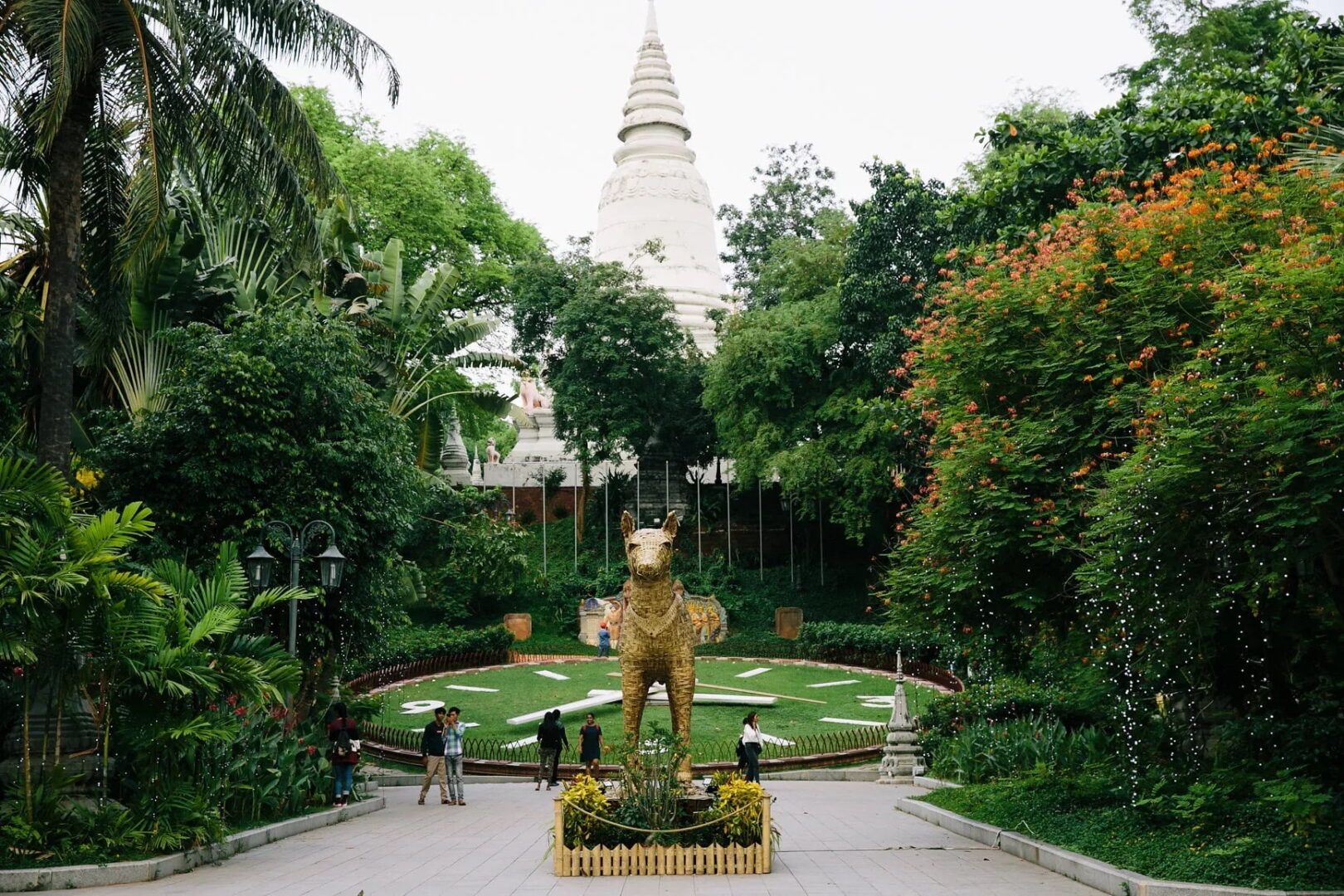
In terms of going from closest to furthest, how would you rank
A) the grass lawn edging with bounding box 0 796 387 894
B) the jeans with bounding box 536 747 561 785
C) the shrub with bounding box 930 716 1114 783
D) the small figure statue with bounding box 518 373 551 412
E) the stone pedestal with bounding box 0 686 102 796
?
the grass lawn edging with bounding box 0 796 387 894
the stone pedestal with bounding box 0 686 102 796
the shrub with bounding box 930 716 1114 783
the jeans with bounding box 536 747 561 785
the small figure statue with bounding box 518 373 551 412

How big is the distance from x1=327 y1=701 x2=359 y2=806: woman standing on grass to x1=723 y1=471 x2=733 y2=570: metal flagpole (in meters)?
24.7

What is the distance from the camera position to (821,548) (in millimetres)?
38625

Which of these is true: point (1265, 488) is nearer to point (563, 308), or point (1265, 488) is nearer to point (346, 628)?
point (346, 628)

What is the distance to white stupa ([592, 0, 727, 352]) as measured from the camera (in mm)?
48281

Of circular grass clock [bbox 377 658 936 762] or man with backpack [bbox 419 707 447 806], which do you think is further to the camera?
circular grass clock [bbox 377 658 936 762]

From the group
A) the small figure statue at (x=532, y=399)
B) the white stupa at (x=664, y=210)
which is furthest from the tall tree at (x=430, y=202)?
the small figure statue at (x=532, y=399)

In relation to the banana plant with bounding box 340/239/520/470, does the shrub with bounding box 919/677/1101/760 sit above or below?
below

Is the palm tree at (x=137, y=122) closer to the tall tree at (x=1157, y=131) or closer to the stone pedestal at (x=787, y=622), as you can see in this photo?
the tall tree at (x=1157, y=131)

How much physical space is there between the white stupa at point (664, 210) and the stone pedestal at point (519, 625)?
13820 millimetres

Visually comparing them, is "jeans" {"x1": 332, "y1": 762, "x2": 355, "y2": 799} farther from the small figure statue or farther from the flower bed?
the small figure statue

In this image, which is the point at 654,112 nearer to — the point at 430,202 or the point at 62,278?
the point at 430,202

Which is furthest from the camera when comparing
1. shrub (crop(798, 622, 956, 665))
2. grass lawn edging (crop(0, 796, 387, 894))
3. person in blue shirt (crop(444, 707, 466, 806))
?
shrub (crop(798, 622, 956, 665))

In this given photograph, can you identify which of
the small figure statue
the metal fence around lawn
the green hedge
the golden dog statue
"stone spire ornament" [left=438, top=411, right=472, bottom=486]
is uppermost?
the small figure statue

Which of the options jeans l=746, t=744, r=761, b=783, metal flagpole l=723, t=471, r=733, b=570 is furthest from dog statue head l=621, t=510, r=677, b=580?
metal flagpole l=723, t=471, r=733, b=570
